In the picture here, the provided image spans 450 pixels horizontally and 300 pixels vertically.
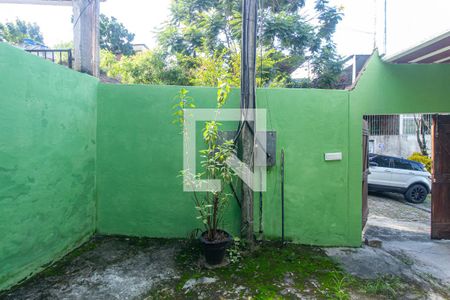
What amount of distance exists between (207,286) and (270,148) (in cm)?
197

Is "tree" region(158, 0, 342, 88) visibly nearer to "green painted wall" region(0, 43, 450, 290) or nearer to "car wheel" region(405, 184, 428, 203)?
"car wheel" region(405, 184, 428, 203)

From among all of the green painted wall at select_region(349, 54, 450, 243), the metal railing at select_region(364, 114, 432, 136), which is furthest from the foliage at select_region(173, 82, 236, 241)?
the metal railing at select_region(364, 114, 432, 136)

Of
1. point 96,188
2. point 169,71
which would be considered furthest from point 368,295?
point 169,71

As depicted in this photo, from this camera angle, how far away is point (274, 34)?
852 centimetres

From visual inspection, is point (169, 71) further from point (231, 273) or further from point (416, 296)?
point (416, 296)

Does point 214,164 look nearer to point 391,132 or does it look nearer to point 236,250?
point 236,250

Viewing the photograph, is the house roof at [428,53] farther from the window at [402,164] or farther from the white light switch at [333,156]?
the window at [402,164]

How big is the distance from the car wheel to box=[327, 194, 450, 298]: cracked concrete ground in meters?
2.49

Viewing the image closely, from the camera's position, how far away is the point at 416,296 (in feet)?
8.77

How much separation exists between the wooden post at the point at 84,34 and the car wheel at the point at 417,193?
9118 mm

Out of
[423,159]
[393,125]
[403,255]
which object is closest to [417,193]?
[423,159]

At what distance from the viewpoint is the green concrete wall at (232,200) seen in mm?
3727

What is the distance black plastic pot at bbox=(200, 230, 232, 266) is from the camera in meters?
3.02

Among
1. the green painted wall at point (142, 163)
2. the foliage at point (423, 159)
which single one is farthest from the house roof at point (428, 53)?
the foliage at point (423, 159)
